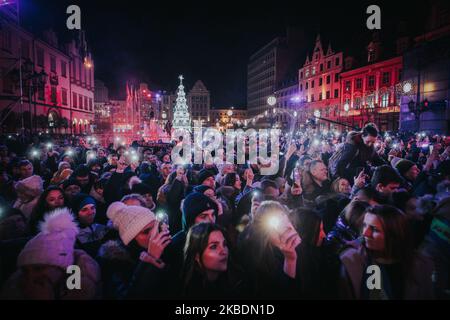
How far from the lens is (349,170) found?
611cm

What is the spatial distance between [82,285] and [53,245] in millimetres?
435

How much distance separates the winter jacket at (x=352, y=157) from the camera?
6125 millimetres

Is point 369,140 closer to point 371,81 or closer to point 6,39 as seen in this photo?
point 6,39

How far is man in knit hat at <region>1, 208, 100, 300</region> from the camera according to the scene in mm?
2508

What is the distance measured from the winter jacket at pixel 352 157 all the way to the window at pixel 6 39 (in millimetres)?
26558

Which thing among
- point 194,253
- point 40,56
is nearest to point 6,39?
point 40,56

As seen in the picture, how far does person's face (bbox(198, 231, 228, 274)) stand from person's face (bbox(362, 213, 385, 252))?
1.34 meters

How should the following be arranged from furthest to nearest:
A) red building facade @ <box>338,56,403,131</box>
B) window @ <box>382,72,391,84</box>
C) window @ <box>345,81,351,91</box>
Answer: window @ <box>345,81,351,91</box>
window @ <box>382,72,391,84</box>
red building facade @ <box>338,56,403,131</box>

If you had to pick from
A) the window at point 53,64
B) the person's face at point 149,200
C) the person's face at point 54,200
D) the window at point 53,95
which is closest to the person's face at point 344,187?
the person's face at point 149,200

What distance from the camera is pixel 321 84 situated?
55750 millimetres

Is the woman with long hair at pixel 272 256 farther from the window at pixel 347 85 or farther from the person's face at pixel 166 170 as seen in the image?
the window at pixel 347 85

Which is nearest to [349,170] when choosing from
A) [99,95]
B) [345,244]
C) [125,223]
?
[345,244]

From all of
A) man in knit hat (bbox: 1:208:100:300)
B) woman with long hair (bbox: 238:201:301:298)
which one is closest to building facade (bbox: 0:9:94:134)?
man in knit hat (bbox: 1:208:100:300)

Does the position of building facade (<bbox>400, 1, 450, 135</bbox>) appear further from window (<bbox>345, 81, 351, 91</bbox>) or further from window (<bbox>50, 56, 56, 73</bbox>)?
window (<bbox>50, 56, 56, 73</bbox>)
